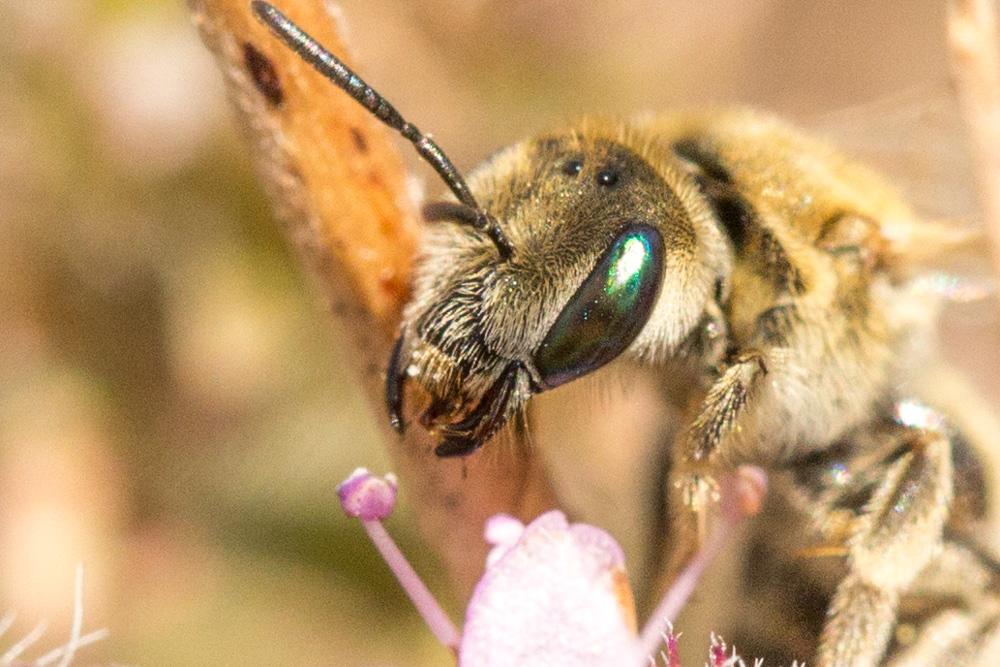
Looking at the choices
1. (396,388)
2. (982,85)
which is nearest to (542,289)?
(396,388)

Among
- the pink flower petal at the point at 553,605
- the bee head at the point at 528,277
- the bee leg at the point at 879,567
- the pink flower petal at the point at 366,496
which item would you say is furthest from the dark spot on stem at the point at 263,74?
the bee leg at the point at 879,567

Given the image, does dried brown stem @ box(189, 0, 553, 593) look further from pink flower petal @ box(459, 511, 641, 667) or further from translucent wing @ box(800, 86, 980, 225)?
translucent wing @ box(800, 86, 980, 225)

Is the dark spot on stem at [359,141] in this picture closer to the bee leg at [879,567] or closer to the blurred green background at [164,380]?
the bee leg at [879,567]

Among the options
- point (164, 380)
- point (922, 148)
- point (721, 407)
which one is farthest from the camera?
point (164, 380)

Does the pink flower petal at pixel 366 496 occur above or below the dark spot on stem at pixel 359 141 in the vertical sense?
below

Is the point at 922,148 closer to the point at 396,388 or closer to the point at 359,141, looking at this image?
the point at 359,141

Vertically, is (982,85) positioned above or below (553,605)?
above

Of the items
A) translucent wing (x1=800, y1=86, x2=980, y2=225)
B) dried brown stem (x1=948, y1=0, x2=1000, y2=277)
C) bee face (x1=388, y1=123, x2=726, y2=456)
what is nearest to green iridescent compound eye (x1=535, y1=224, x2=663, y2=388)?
bee face (x1=388, y1=123, x2=726, y2=456)
